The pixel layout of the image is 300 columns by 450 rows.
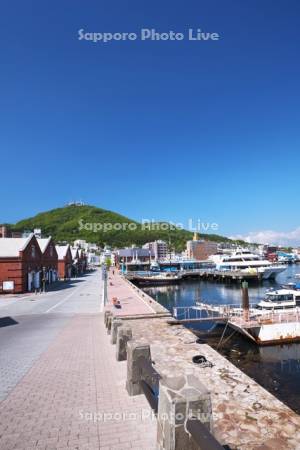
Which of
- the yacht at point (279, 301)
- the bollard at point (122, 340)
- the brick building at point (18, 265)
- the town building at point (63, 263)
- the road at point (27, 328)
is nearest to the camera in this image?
the road at point (27, 328)

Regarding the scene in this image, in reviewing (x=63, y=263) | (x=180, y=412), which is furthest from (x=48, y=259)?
(x=180, y=412)

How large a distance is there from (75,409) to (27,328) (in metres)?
12.0

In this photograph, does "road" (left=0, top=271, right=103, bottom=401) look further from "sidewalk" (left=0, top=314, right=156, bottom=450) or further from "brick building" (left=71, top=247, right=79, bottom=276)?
"brick building" (left=71, top=247, right=79, bottom=276)

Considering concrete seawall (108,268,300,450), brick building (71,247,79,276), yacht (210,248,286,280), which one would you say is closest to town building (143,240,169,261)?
yacht (210,248,286,280)

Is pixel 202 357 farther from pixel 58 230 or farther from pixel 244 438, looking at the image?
pixel 58 230

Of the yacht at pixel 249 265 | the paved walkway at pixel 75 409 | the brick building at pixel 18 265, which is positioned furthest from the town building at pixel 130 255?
the paved walkway at pixel 75 409

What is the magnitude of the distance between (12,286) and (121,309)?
61.9 feet

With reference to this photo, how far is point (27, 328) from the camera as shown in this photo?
17703mm

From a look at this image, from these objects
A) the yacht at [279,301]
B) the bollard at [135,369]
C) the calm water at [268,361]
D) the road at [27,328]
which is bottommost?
the calm water at [268,361]

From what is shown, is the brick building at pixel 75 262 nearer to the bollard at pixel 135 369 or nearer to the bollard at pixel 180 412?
the bollard at pixel 135 369

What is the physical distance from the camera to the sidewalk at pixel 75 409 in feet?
19.0

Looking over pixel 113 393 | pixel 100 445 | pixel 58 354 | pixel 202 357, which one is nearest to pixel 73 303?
pixel 58 354

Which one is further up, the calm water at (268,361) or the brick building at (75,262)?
the brick building at (75,262)

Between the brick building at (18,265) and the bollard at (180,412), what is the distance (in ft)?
118
